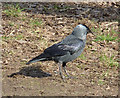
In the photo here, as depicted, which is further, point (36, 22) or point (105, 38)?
point (36, 22)

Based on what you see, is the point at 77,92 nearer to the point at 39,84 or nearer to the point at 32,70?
the point at 39,84

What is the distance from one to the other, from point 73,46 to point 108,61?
1.37 meters

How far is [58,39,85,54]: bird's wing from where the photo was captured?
6.39 meters

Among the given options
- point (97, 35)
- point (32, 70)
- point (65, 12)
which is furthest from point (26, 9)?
point (32, 70)

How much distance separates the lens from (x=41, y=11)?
10.8 m

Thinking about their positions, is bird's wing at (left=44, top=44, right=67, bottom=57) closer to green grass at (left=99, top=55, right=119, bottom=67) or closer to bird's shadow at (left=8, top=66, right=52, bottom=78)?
bird's shadow at (left=8, top=66, right=52, bottom=78)

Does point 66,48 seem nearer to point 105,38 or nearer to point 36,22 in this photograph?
point 105,38

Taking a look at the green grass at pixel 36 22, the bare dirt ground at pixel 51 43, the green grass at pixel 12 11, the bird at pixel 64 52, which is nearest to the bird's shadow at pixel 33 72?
the bare dirt ground at pixel 51 43

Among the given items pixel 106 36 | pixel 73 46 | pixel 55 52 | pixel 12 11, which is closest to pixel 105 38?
pixel 106 36

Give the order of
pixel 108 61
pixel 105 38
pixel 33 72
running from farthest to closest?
pixel 105 38
pixel 108 61
pixel 33 72

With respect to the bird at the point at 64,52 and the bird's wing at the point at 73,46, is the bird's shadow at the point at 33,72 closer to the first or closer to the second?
the bird at the point at 64,52

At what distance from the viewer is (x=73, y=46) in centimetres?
639

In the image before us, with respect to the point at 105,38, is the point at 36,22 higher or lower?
higher

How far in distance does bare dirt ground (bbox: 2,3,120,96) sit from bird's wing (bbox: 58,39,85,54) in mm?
676
